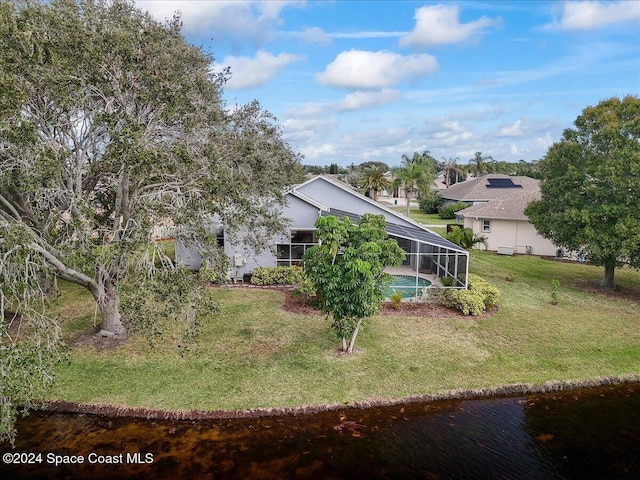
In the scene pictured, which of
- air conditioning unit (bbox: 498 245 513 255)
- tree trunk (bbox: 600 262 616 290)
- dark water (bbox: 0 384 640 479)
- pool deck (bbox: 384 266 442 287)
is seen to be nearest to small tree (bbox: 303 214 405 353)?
dark water (bbox: 0 384 640 479)

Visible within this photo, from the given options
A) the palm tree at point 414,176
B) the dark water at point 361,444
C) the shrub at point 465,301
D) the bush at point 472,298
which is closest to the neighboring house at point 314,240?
the bush at point 472,298

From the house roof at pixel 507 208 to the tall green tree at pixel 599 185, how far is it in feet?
30.6

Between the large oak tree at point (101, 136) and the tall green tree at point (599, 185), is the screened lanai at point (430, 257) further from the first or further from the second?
the large oak tree at point (101, 136)

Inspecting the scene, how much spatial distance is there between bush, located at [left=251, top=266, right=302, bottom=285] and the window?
113cm

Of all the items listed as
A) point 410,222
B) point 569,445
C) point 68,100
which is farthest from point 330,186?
point 569,445

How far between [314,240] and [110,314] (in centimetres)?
1062

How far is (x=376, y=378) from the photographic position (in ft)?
40.4

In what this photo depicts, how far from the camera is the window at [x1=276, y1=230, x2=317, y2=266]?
72.3 feet

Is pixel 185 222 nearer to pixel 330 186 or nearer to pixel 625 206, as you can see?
pixel 330 186

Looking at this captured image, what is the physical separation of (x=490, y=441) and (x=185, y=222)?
9.33 metres

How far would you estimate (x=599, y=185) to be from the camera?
19.2 meters

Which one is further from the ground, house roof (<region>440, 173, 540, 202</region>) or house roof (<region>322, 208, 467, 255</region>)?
house roof (<region>440, 173, 540, 202</region>)

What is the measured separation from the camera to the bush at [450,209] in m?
46.8

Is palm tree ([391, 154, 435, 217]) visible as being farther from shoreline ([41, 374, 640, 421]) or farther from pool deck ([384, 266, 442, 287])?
shoreline ([41, 374, 640, 421])
